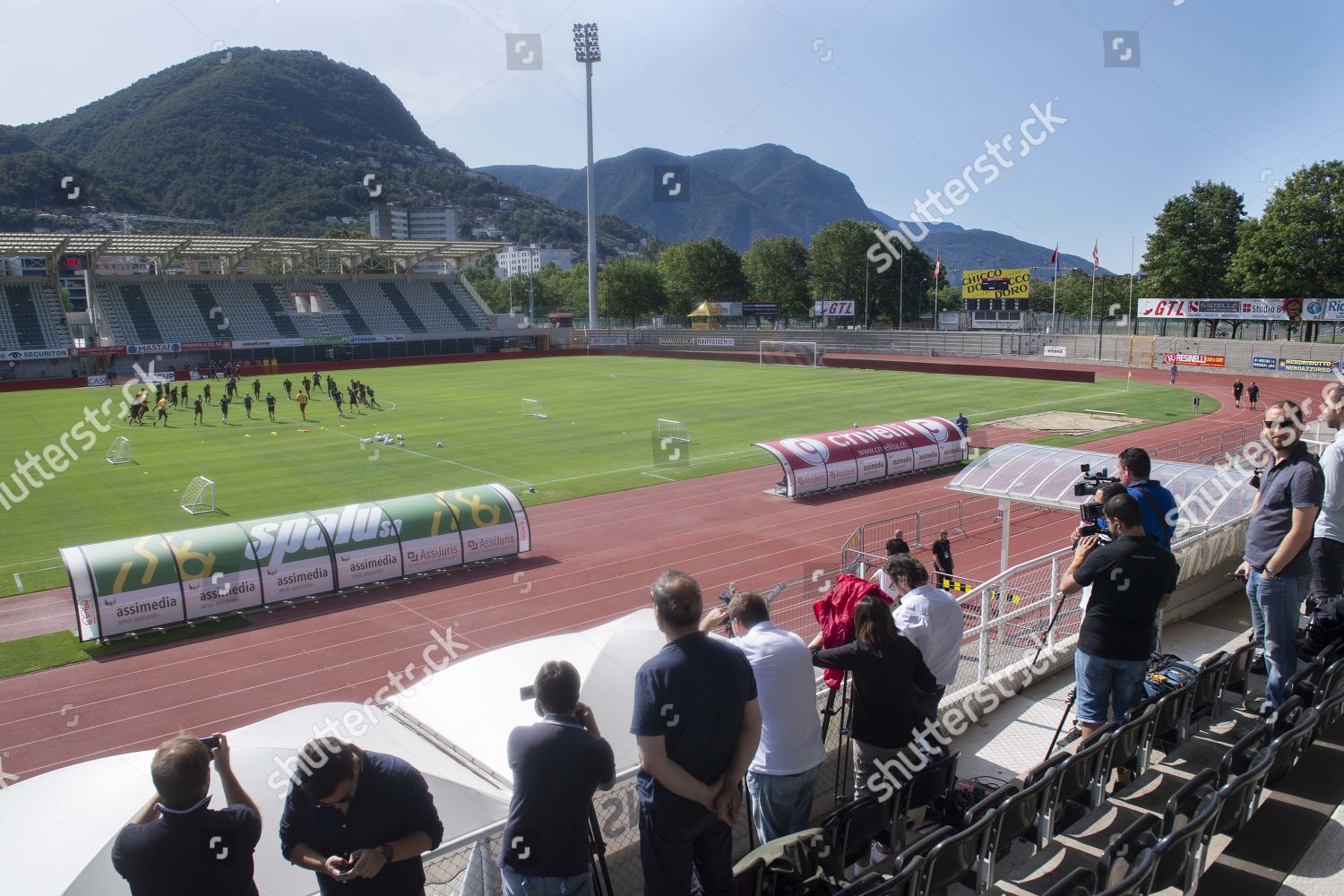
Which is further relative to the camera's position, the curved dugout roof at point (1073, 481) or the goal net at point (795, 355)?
the goal net at point (795, 355)

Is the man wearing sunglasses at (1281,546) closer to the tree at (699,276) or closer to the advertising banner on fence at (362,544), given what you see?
the advertising banner on fence at (362,544)

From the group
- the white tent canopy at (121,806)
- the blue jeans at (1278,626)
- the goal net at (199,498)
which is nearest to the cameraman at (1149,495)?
the blue jeans at (1278,626)

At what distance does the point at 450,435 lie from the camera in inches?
1332

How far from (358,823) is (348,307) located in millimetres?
80000

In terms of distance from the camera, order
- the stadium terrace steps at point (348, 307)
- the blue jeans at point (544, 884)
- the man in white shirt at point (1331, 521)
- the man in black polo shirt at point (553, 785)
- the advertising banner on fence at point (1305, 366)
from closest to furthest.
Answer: the man in black polo shirt at point (553, 785) → the blue jeans at point (544, 884) → the man in white shirt at point (1331, 521) → the advertising banner on fence at point (1305, 366) → the stadium terrace steps at point (348, 307)

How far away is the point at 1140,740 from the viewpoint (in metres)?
5.93

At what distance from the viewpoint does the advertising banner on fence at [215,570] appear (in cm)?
1487

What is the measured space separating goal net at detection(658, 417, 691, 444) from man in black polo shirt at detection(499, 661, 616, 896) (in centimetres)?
2710

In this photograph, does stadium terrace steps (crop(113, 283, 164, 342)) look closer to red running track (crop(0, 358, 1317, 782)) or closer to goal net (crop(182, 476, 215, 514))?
goal net (crop(182, 476, 215, 514))

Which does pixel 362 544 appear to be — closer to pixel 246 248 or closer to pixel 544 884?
pixel 544 884

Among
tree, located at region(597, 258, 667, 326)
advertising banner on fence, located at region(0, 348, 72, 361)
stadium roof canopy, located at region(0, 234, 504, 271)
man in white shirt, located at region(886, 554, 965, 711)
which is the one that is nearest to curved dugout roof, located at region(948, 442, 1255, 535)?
man in white shirt, located at region(886, 554, 965, 711)

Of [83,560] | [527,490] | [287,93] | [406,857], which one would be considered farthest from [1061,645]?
[287,93]

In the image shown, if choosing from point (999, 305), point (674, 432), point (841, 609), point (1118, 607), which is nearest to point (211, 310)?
point (674, 432)

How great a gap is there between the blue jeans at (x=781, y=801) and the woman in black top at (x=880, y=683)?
53 cm
